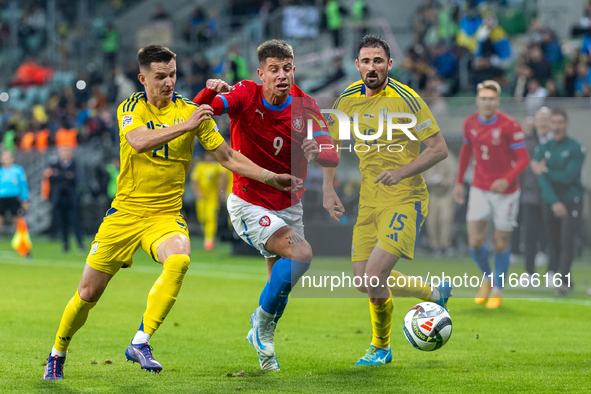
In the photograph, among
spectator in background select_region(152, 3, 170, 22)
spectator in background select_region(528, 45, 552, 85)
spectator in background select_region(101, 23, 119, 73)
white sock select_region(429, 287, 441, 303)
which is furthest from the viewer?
spectator in background select_region(101, 23, 119, 73)

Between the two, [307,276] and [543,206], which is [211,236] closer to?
[543,206]

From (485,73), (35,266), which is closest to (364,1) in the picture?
(485,73)

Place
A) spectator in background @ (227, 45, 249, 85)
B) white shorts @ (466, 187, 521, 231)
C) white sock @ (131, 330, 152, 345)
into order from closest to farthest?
white sock @ (131, 330, 152, 345) < white shorts @ (466, 187, 521, 231) < spectator in background @ (227, 45, 249, 85)

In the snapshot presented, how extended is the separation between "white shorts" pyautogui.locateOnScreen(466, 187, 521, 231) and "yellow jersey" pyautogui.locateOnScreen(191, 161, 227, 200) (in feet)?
29.3

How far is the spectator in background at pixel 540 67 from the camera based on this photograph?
1617cm

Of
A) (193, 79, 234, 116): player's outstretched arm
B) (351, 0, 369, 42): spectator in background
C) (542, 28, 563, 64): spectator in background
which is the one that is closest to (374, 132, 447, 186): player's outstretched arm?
(193, 79, 234, 116): player's outstretched arm

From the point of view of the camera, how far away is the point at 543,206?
1119 centimetres

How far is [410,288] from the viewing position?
21.3ft

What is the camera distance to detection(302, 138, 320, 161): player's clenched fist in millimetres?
5941

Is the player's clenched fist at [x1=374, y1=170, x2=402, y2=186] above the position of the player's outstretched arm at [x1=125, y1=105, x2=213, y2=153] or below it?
below

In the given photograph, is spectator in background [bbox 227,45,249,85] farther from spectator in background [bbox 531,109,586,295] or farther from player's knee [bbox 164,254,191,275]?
player's knee [bbox 164,254,191,275]

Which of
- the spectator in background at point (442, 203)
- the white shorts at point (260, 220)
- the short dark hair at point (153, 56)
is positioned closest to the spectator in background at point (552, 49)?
the spectator in background at point (442, 203)

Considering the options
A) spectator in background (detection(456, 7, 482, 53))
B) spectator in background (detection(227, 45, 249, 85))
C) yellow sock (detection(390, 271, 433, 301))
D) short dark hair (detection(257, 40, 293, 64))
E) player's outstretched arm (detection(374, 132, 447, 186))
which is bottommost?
yellow sock (detection(390, 271, 433, 301))

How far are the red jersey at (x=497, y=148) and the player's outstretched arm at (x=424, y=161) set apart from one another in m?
3.90
